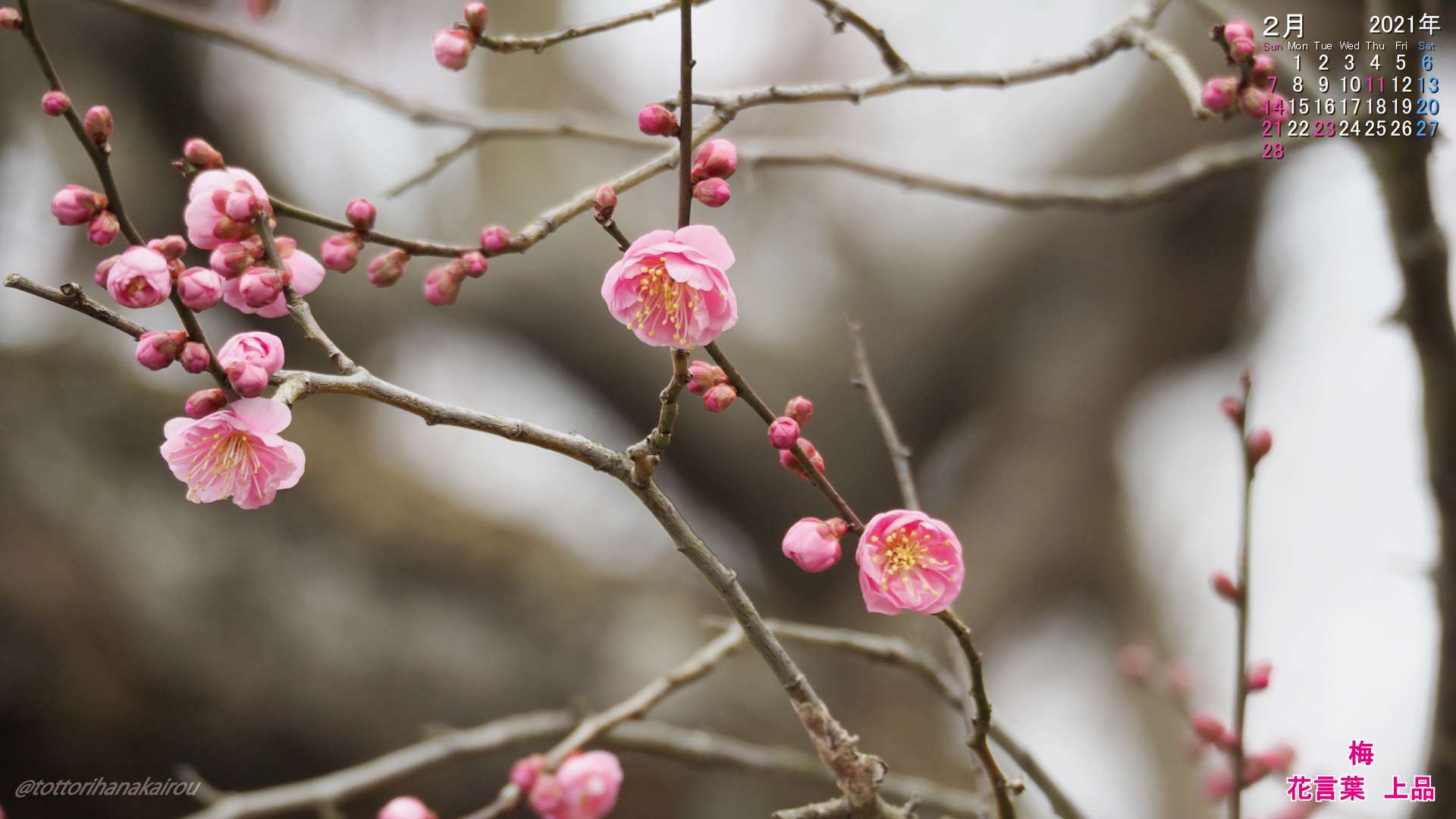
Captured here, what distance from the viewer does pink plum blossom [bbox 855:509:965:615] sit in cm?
46

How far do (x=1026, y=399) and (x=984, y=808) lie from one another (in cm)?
186

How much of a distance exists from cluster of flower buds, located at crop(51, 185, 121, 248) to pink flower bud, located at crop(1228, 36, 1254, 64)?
0.64 metres

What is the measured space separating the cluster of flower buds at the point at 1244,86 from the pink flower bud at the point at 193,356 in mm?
565

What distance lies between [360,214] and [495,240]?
0.24ft

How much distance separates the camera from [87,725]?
4.78 ft

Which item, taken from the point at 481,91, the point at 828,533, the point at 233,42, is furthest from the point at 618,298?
the point at 481,91

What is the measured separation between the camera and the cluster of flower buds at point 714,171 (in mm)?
454

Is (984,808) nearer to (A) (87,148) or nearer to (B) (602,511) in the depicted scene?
(A) (87,148)

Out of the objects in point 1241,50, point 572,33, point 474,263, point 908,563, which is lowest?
point 908,563

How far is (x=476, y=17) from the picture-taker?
55 cm

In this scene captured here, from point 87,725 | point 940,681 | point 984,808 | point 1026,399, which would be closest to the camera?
point 984,808

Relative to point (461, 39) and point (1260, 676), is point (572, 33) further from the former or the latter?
point (1260, 676)

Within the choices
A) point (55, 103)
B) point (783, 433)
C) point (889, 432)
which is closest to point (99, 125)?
point (55, 103)

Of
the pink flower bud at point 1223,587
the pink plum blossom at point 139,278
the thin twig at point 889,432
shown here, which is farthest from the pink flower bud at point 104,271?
the pink flower bud at point 1223,587
